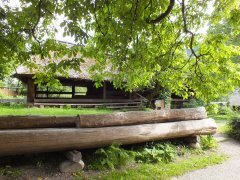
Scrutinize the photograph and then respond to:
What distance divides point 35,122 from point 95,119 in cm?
138

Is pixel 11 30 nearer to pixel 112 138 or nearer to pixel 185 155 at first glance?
pixel 112 138

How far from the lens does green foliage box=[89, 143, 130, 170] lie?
5617 mm

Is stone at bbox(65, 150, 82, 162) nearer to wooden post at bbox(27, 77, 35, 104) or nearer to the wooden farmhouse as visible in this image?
the wooden farmhouse

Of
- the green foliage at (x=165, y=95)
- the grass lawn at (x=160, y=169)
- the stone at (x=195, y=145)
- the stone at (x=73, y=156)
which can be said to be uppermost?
the green foliage at (x=165, y=95)

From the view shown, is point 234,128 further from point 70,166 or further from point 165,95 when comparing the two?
point 165,95

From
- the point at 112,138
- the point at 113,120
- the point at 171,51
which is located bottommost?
the point at 112,138

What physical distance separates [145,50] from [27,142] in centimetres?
330

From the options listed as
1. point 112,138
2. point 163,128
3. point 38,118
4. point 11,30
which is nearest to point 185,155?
point 163,128

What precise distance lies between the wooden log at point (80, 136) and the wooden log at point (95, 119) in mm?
178

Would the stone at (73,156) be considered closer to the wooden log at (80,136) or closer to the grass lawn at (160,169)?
the wooden log at (80,136)

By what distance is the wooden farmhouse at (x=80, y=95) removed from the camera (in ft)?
56.2

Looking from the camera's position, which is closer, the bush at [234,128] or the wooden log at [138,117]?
the wooden log at [138,117]

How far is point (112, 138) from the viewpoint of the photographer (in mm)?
5902

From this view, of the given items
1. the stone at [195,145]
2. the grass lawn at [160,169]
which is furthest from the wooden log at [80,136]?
the grass lawn at [160,169]
